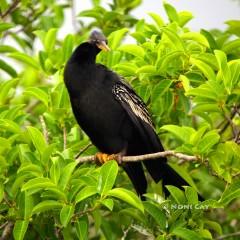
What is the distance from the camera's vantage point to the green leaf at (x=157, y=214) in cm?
453

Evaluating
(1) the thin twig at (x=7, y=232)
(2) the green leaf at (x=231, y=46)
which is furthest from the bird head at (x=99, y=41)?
(1) the thin twig at (x=7, y=232)

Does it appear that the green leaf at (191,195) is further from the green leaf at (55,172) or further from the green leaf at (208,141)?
the green leaf at (55,172)

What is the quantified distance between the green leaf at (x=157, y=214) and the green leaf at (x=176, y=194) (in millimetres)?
128

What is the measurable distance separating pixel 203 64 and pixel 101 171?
99 centimetres

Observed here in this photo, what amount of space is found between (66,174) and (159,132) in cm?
153

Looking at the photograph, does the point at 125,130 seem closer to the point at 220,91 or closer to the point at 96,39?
the point at 96,39

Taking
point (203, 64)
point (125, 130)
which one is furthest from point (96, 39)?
point (203, 64)

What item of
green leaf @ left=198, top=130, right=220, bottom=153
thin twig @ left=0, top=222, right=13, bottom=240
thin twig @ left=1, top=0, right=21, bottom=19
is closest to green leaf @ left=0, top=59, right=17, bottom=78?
thin twig @ left=1, top=0, right=21, bottom=19

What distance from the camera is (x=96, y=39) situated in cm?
551

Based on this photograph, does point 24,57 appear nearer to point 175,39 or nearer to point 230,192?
point 175,39

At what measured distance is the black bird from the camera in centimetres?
542

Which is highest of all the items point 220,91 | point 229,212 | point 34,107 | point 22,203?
point 220,91

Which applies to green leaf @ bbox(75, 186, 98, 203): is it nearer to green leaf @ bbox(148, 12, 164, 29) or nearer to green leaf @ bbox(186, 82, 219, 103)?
green leaf @ bbox(186, 82, 219, 103)

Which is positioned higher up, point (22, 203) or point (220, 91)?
point (220, 91)
